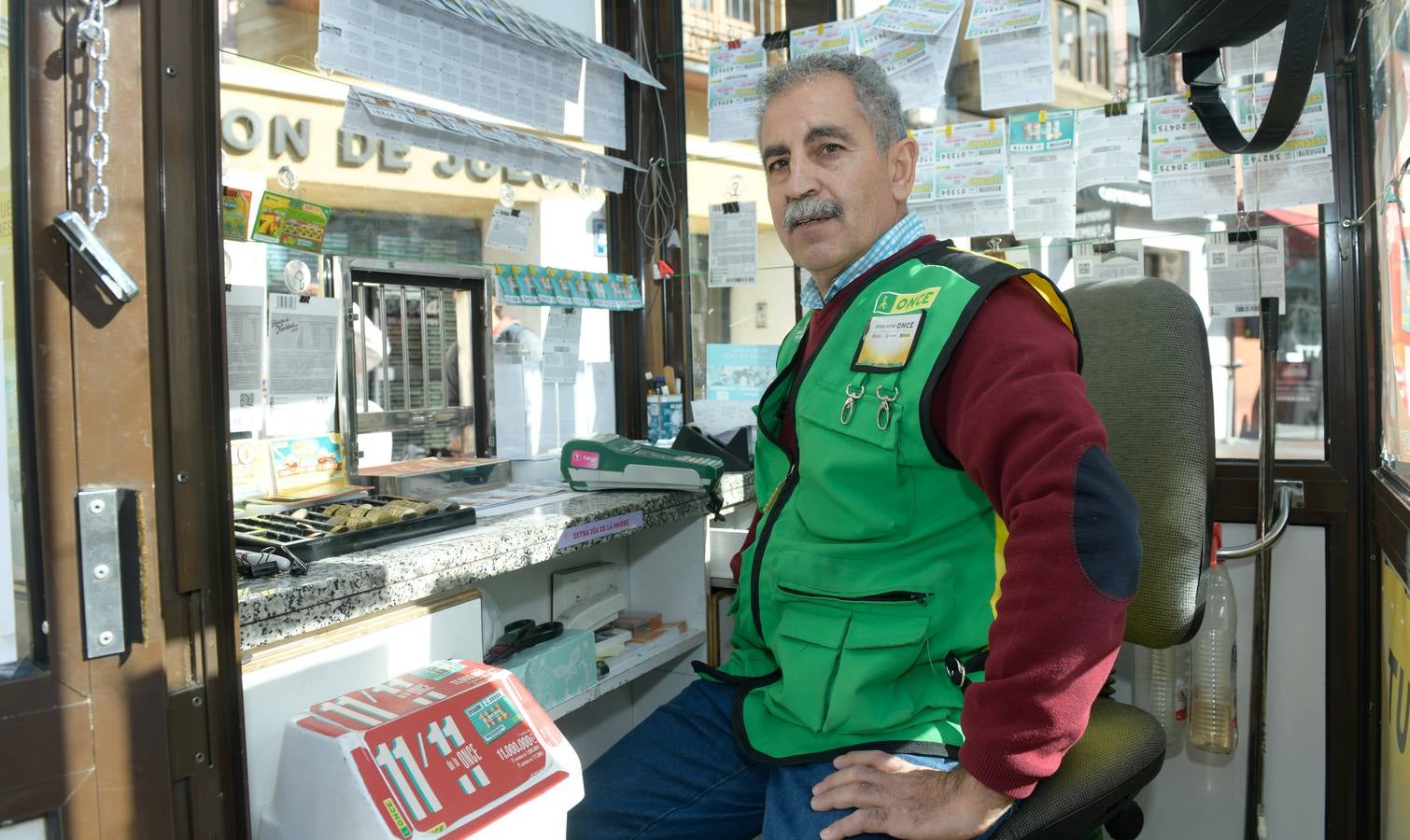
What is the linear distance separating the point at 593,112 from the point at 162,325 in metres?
1.69

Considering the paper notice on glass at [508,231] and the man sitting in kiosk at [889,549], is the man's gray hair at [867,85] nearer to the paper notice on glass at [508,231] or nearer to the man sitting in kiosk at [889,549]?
the man sitting in kiosk at [889,549]

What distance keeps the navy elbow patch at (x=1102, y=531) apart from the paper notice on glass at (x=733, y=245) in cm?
155

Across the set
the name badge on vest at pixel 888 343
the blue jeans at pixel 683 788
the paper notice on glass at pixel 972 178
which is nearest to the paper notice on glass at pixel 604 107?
the paper notice on glass at pixel 972 178

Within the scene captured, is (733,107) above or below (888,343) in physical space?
above

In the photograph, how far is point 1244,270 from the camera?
195 cm

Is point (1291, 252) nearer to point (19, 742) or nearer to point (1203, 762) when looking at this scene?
point (1203, 762)

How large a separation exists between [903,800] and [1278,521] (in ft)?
3.93

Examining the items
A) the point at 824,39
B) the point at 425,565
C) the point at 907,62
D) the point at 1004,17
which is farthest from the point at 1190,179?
the point at 425,565

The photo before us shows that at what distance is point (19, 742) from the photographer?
77cm

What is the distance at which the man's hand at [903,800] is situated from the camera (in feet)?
3.36

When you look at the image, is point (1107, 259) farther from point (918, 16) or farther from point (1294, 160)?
point (918, 16)

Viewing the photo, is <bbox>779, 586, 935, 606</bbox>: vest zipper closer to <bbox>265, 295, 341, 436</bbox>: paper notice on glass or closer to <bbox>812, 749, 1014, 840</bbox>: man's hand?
<bbox>812, 749, 1014, 840</bbox>: man's hand

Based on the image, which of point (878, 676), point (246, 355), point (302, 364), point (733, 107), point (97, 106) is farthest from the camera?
point (733, 107)

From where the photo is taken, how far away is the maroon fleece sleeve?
3.18 ft
